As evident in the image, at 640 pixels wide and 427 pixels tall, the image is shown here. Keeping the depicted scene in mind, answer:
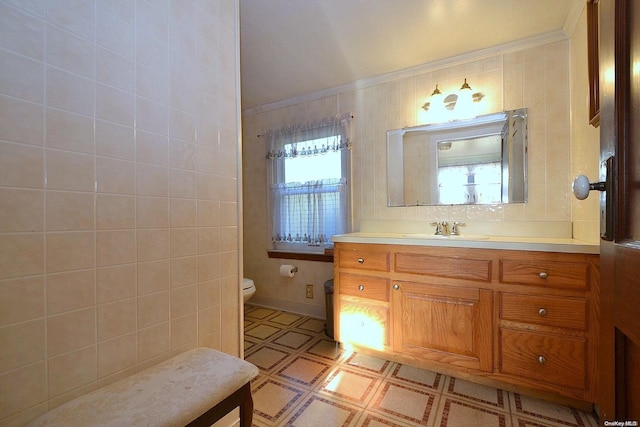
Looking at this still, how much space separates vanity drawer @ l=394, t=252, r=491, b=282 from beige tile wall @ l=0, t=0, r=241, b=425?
3.43ft

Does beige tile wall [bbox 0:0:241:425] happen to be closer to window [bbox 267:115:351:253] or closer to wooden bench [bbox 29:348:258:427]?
wooden bench [bbox 29:348:258:427]

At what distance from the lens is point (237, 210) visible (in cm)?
134

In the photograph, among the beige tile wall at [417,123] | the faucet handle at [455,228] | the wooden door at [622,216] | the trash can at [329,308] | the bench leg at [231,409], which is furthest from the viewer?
the trash can at [329,308]

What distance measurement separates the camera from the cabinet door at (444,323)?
60.3 inches

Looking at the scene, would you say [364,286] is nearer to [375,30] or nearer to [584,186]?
[584,186]

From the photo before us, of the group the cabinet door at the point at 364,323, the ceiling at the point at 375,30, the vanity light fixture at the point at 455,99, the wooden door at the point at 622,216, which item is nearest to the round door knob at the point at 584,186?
the wooden door at the point at 622,216

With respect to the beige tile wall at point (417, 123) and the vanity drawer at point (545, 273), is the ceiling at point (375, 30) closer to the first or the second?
the beige tile wall at point (417, 123)

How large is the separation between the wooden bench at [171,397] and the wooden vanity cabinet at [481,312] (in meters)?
1.07

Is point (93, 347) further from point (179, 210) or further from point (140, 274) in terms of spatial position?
point (179, 210)

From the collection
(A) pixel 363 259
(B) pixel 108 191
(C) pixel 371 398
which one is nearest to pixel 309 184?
(A) pixel 363 259

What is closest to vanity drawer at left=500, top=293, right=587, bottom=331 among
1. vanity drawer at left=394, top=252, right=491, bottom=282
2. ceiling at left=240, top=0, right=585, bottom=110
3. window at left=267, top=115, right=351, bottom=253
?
vanity drawer at left=394, top=252, right=491, bottom=282

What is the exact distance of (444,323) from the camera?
162 cm

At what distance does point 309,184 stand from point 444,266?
147 centimetres

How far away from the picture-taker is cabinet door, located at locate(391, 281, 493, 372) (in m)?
1.53
